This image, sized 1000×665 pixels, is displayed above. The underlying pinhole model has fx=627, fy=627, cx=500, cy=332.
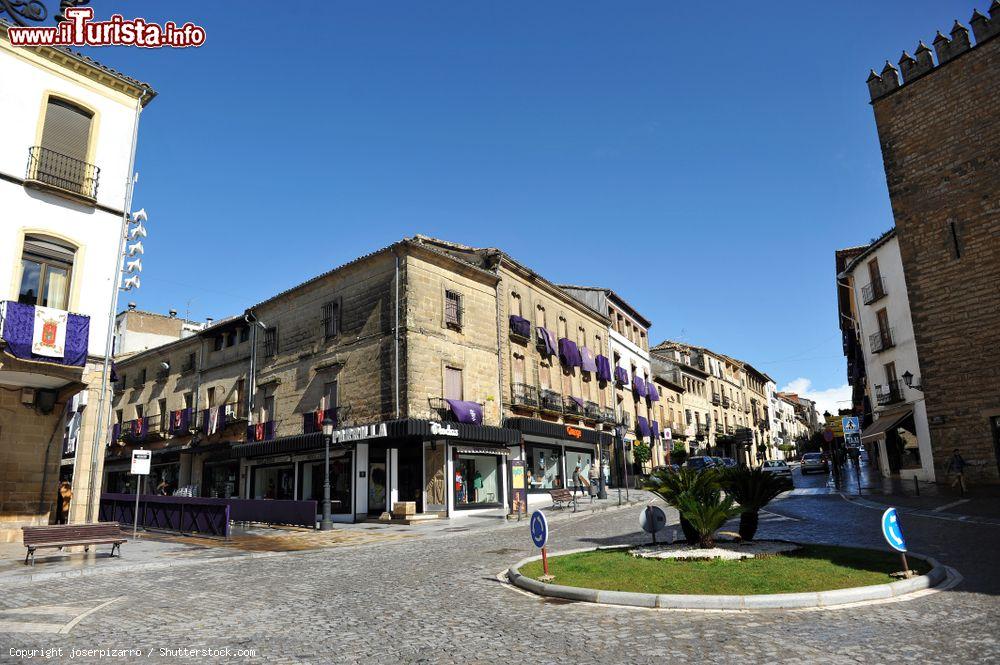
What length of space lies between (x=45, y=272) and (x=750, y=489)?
56.6 ft

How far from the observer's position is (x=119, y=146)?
1778cm

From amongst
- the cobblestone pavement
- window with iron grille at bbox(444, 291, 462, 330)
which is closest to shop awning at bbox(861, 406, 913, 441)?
the cobblestone pavement

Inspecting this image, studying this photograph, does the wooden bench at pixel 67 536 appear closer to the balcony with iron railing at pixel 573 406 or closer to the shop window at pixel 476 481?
the shop window at pixel 476 481

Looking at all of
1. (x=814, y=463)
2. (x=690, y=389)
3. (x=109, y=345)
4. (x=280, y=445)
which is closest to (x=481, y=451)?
(x=280, y=445)

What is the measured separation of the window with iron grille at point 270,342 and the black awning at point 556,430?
12090mm

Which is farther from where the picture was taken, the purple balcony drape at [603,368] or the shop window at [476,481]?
the purple balcony drape at [603,368]

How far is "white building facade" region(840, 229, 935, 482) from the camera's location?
2822 cm

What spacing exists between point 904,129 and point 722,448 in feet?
143

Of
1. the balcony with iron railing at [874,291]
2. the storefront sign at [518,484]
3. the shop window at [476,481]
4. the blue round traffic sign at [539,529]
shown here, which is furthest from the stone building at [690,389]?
the blue round traffic sign at [539,529]

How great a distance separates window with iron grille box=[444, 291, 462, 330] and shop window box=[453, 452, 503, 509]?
5.51m

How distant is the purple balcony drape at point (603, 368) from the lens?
37.2 metres

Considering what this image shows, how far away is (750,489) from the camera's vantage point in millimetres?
11109

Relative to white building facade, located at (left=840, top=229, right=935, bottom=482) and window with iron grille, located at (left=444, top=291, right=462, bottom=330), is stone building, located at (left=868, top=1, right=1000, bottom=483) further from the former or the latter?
window with iron grille, located at (left=444, top=291, right=462, bottom=330)

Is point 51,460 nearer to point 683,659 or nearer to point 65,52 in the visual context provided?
point 65,52
